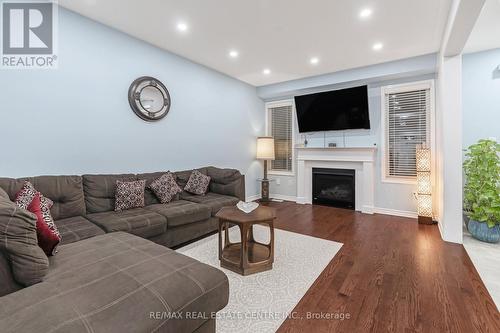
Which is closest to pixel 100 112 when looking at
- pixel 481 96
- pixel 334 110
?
pixel 334 110

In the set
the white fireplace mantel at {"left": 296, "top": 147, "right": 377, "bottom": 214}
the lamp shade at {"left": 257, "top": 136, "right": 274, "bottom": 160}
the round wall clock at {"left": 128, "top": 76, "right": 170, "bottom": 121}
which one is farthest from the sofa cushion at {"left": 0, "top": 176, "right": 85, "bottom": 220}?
the white fireplace mantel at {"left": 296, "top": 147, "right": 377, "bottom": 214}

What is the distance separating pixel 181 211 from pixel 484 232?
3.89 m

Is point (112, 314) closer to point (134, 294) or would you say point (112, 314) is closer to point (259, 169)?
point (134, 294)

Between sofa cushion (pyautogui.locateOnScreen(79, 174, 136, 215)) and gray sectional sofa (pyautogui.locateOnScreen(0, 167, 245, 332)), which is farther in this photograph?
sofa cushion (pyautogui.locateOnScreen(79, 174, 136, 215))

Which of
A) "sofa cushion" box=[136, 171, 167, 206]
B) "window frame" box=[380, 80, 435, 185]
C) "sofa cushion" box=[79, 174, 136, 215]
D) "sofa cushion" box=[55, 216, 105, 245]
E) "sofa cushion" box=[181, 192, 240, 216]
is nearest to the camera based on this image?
"sofa cushion" box=[55, 216, 105, 245]

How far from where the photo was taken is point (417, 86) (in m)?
4.09

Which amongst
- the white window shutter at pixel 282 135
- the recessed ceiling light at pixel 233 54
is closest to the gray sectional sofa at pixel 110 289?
the recessed ceiling light at pixel 233 54

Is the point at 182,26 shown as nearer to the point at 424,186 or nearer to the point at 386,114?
the point at 386,114

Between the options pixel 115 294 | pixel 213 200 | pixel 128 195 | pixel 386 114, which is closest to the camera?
pixel 115 294

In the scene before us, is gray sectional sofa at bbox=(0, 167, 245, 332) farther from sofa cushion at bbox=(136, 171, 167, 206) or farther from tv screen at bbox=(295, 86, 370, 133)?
tv screen at bbox=(295, 86, 370, 133)

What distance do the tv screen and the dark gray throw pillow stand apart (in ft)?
15.6

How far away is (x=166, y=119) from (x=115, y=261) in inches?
105

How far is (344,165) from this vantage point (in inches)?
190

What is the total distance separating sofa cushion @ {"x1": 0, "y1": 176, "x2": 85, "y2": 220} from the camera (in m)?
2.34
